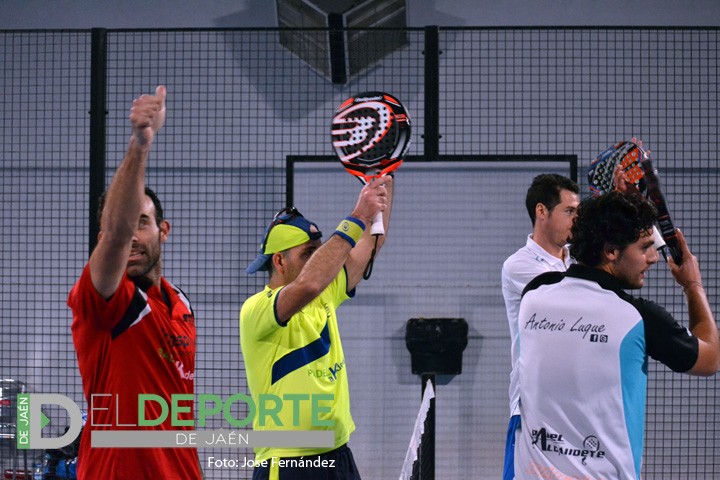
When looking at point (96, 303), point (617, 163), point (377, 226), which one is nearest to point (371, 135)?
point (377, 226)

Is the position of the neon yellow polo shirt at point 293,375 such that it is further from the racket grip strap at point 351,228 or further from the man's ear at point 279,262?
the racket grip strap at point 351,228

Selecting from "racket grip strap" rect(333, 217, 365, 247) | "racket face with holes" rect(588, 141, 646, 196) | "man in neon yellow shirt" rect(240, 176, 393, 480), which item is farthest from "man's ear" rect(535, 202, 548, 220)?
"racket grip strap" rect(333, 217, 365, 247)

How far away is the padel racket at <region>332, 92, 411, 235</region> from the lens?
2.95 metres

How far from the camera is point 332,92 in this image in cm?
578

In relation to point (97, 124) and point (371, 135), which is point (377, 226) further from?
point (97, 124)

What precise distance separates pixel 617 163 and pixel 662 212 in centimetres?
56

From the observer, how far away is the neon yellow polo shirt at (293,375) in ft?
9.70

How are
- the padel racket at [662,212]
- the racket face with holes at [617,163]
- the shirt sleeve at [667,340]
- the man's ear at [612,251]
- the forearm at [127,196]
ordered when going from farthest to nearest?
1. the racket face with holes at [617,163]
2. the padel racket at [662,212]
3. the man's ear at [612,251]
4. the shirt sleeve at [667,340]
5. the forearm at [127,196]

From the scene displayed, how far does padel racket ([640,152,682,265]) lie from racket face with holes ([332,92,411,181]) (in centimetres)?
86

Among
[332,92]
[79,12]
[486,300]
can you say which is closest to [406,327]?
[486,300]

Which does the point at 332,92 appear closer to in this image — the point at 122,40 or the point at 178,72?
the point at 178,72

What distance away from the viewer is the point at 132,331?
2207 mm

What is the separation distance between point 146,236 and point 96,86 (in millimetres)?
2855

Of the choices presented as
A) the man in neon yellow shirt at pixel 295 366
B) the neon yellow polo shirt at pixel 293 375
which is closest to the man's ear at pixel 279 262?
the man in neon yellow shirt at pixel 295 366
